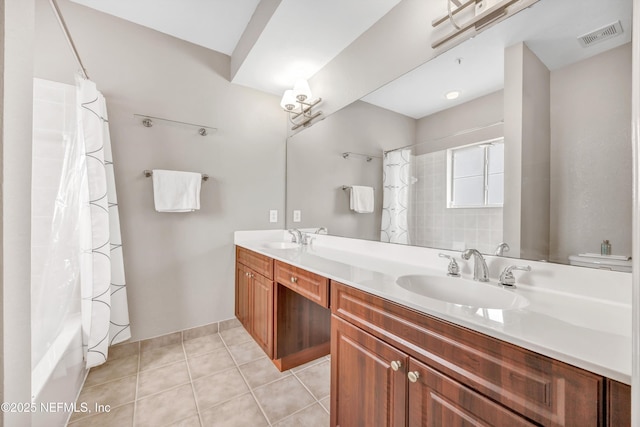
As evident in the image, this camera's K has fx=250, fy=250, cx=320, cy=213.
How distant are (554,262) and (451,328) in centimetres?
53

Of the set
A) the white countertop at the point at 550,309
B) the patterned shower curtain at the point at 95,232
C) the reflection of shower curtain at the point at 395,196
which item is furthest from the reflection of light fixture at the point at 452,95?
the patterned shower curtain at the point at 95,232

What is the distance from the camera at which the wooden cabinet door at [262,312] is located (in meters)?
1.67

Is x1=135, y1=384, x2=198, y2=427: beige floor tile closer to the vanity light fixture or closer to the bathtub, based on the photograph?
the bathtub

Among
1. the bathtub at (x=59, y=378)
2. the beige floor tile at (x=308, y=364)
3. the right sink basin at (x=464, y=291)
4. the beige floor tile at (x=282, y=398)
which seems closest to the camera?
the right sink basin at (x=464, y=291)

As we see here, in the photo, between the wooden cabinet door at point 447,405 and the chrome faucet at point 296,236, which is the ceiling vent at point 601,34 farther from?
the chrome faucet at point 296,236

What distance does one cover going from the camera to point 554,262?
885 mm

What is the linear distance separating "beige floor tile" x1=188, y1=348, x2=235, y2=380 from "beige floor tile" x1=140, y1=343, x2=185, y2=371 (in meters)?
0.13

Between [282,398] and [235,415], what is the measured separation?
0.84 ft

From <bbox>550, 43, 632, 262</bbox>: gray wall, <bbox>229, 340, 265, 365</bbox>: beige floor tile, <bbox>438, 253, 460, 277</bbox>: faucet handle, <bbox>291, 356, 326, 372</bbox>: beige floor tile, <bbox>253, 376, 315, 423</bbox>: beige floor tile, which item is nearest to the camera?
<bbox>550, 43, 632, 262</bbox>: gray wall

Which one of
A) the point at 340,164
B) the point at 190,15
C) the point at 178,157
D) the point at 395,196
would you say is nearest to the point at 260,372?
the point at 395,196

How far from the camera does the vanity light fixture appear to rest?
119 centimetres

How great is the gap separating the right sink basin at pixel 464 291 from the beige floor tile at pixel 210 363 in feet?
4.68

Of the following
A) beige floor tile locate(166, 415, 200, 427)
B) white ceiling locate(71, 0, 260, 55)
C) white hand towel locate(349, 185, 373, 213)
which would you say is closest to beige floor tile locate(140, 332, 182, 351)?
beige floor tile locate(166, 415, 200, 427)

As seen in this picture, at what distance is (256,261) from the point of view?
6.23ft
